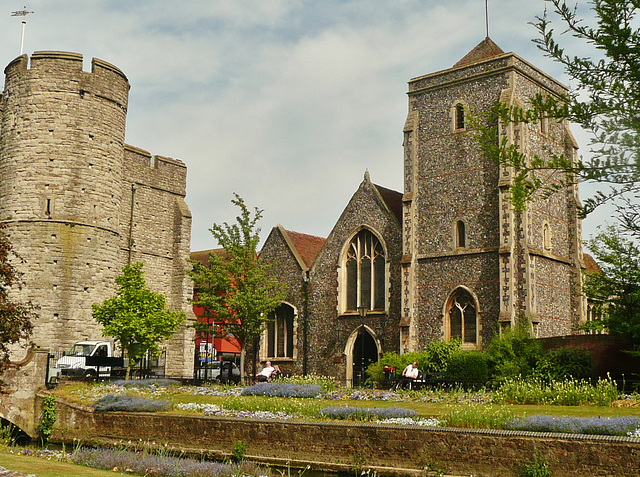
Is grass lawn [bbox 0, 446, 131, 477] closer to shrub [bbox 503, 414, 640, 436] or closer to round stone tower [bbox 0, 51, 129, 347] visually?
shrub [bbox 503, 414, 640, 436]

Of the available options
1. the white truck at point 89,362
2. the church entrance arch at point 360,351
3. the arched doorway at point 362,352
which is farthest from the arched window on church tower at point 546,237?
the white truck at point 89,362

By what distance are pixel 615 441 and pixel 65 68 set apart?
3121cm

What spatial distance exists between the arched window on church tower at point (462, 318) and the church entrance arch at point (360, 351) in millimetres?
3873

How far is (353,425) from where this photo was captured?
620 inches

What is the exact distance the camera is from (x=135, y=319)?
28.3 meters

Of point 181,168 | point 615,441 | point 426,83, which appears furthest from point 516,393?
point 181,168

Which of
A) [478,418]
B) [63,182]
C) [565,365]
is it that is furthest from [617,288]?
[63,182]

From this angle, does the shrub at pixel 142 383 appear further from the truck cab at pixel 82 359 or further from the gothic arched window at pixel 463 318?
the gothic arched window at pixel 463 318

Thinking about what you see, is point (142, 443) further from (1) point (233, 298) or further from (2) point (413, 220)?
(2) point (413, 220)

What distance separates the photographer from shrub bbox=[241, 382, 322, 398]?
22.1 m

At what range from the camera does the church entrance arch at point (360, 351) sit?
3278cm

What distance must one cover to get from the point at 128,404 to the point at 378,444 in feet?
29.7

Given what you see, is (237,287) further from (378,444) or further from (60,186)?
(378,444)

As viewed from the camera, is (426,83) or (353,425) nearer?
(353,425)
